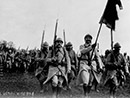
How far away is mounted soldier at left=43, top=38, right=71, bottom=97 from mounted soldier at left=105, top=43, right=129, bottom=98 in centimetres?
188

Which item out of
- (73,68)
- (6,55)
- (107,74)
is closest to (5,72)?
(6,55)

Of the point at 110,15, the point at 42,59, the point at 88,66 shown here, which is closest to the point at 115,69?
the point at 88,66

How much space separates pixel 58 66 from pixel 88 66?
113cm

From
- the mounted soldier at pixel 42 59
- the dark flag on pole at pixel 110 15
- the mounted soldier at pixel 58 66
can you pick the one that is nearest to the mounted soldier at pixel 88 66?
the mounted soldier at pixel 58 66

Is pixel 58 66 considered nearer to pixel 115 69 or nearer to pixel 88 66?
pixel 88 66

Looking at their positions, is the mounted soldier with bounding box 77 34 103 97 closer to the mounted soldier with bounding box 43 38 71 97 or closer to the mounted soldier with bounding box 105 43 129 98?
the mounted soldier with bounding box 43 38 71 97

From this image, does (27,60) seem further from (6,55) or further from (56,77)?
(56,77)

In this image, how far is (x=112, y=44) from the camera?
43.2 feet

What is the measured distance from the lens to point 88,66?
12.8 metres

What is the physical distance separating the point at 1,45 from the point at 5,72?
3.25 metres

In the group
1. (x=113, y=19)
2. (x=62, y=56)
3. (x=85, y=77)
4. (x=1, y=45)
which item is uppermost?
(x=1, y=45)

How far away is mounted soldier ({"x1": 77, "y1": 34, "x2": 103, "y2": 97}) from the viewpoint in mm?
12539

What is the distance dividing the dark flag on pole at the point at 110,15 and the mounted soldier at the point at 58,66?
1949 millimetres

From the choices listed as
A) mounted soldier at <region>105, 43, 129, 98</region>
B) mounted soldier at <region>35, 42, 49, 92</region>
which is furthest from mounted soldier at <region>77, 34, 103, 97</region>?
mounted soldier at <region>35, 42, 49, 92</region>
